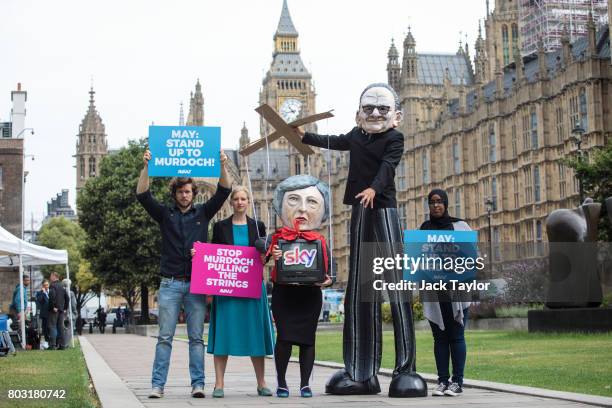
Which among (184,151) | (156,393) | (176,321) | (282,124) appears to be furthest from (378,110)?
(156,393)

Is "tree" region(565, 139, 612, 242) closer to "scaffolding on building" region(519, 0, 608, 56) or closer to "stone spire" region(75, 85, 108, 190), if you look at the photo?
"scaffolding on building" region(519, 0, 608, 56)

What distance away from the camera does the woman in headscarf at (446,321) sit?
9352mm

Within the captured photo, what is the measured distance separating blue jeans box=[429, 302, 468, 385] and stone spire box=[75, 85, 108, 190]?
128974 mm

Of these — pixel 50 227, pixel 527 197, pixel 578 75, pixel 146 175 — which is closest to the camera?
pixel 146 175

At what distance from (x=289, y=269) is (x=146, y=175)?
73.3 inches

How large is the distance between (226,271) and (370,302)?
1414mm

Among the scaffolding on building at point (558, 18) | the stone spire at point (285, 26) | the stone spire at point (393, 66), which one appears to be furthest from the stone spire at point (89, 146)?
the scaffolding on building at point (558, 18)

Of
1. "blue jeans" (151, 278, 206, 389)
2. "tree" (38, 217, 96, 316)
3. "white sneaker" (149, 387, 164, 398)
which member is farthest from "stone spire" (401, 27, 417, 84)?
"white sneaker" (149, 387, 164, 398)

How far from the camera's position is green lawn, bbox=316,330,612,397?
35.5ft

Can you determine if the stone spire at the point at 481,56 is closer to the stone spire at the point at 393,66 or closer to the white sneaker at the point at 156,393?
the stone spire at the point at 393,66

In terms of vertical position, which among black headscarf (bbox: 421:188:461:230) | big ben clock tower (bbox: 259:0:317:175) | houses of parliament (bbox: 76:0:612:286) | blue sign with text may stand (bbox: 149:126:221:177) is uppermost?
big ben clock tower (bbox: 259:0:317:175)

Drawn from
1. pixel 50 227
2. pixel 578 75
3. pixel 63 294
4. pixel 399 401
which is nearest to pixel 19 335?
pixel 63 294

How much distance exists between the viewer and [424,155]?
75062 mm

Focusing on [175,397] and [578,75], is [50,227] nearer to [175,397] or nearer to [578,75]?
[578,75]
